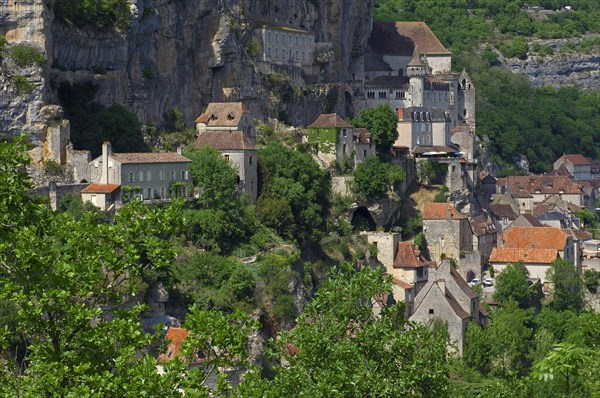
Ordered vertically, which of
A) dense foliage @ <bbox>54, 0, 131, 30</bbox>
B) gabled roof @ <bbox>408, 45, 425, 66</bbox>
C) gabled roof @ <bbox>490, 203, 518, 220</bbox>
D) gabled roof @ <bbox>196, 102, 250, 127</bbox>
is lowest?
gabled roof @ <bbox>490, 203, 518, 220</bbox>

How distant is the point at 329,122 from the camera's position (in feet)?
302

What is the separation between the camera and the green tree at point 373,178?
293 feet

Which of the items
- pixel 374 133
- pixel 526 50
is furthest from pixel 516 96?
pixel 374 133

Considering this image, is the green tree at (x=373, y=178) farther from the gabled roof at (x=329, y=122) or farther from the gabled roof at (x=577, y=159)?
the gabled roof at (x=577, y=159)

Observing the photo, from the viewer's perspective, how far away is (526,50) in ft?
614

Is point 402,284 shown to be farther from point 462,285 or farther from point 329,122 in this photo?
point 329,122

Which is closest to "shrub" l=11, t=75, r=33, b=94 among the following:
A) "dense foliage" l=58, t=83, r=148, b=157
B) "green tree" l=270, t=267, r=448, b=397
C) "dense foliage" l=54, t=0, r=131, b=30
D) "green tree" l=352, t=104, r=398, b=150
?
"dense foliage" l=58, t=83, r=148, b=157

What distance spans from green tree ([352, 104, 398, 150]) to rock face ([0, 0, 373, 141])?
333cm

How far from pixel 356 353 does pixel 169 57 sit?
171ft

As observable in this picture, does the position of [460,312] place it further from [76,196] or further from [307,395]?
[307,395]

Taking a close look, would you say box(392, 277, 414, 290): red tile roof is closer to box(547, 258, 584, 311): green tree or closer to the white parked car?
the white parked car

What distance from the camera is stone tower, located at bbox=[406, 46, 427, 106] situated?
110 metres

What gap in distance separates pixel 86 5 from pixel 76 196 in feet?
39.2

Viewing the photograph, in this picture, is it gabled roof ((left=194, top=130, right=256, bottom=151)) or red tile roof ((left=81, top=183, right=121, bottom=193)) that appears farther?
gabled roof ((left=194, top=130, right=256, bottom=151))
